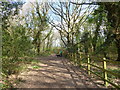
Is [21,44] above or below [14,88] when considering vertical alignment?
above

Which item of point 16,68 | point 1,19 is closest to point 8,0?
point 1,19

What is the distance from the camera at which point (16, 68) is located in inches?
324

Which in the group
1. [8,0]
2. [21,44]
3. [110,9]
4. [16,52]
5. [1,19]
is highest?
[8,0]

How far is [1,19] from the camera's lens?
1098cm

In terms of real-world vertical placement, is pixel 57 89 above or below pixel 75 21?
below

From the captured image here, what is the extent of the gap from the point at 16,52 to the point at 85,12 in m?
17.1

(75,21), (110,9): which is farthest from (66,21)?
(110,9)

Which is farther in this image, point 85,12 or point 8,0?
point 85,12

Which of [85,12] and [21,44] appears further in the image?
[85,12]

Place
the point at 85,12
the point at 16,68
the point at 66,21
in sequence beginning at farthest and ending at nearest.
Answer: the point at 66,21, the point at 85,12, the point at 16,68

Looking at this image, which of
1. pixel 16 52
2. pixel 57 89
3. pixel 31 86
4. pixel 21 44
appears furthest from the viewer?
pixel 21 44

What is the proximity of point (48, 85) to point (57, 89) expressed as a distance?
719mm

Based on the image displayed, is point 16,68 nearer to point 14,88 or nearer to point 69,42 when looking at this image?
point 14,88

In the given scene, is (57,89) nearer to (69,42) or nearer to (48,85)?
(48,85)
